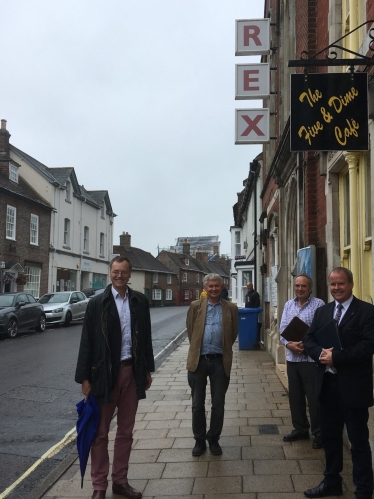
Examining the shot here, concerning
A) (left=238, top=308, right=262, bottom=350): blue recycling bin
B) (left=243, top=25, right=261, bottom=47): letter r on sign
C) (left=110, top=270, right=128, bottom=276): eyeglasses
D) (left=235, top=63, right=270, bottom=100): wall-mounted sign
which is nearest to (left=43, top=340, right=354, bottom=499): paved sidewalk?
(left=110, top=270, right=128, bottom=276): eyeglasses

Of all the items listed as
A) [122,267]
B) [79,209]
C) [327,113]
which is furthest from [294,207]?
[79,209]

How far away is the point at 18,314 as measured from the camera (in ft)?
62.1

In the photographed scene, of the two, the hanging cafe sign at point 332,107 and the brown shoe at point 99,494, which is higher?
the hanging cafe sign at point 332,107

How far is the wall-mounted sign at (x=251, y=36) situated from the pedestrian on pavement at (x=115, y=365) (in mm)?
8014

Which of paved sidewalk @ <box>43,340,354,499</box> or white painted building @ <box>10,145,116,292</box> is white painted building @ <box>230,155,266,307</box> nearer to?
paved sidewalk @ <box>43,340,354,499</box>

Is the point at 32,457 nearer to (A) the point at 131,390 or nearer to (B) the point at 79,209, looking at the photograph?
(A) the point at 131,390

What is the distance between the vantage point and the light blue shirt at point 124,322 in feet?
14.9

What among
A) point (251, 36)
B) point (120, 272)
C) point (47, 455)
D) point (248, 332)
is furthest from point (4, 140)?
point (120, 272)

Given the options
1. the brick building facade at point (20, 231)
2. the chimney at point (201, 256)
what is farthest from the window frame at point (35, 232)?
the chimney at point (201, 256)

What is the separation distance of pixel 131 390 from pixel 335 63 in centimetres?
347

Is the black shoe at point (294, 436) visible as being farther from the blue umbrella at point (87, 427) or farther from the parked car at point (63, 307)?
the parked car at point (63, 307)

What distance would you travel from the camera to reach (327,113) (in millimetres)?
5223

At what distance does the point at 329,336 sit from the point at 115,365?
1675 millimetres

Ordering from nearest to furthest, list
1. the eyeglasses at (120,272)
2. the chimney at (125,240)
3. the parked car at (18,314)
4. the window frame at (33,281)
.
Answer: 1. the eyeglasses at (120,272)
2. the parked car at (18,314)
3. the window frame at (33,281)
4. the chimney at (125,240)
